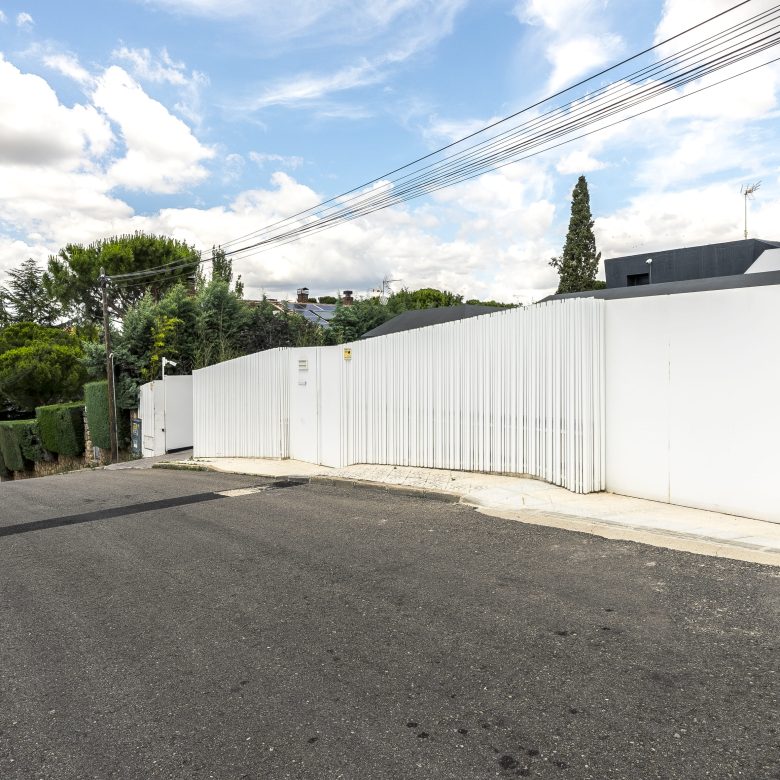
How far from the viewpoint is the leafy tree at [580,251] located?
4294 cm

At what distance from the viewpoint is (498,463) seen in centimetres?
1006

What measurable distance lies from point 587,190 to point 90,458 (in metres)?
35.5

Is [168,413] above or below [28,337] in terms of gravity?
below

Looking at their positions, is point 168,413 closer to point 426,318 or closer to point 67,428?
point 67,428

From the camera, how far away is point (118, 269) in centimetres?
3562

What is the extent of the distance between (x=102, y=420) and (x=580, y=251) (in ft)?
106

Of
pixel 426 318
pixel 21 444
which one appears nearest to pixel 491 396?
pixel 426 318

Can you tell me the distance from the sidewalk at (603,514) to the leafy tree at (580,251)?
3520cm

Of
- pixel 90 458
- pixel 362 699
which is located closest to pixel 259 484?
pixel 362 699

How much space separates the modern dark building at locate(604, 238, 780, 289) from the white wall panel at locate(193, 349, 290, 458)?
18.6m

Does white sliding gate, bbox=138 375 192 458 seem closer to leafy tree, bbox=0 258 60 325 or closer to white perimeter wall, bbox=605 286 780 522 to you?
white perimeter wall, bbox=605 286 780 522

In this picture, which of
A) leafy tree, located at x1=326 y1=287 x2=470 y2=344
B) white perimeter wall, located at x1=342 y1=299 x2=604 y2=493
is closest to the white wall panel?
white perimeter wall, located at x1=342 y1=299 x2=604 y2=493

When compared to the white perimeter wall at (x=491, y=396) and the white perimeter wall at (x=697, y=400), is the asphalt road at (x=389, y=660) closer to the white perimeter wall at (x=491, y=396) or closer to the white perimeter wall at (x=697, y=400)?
the white perimeter wall at (x=697, y=400)

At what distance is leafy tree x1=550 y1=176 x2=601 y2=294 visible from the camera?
42.9m
